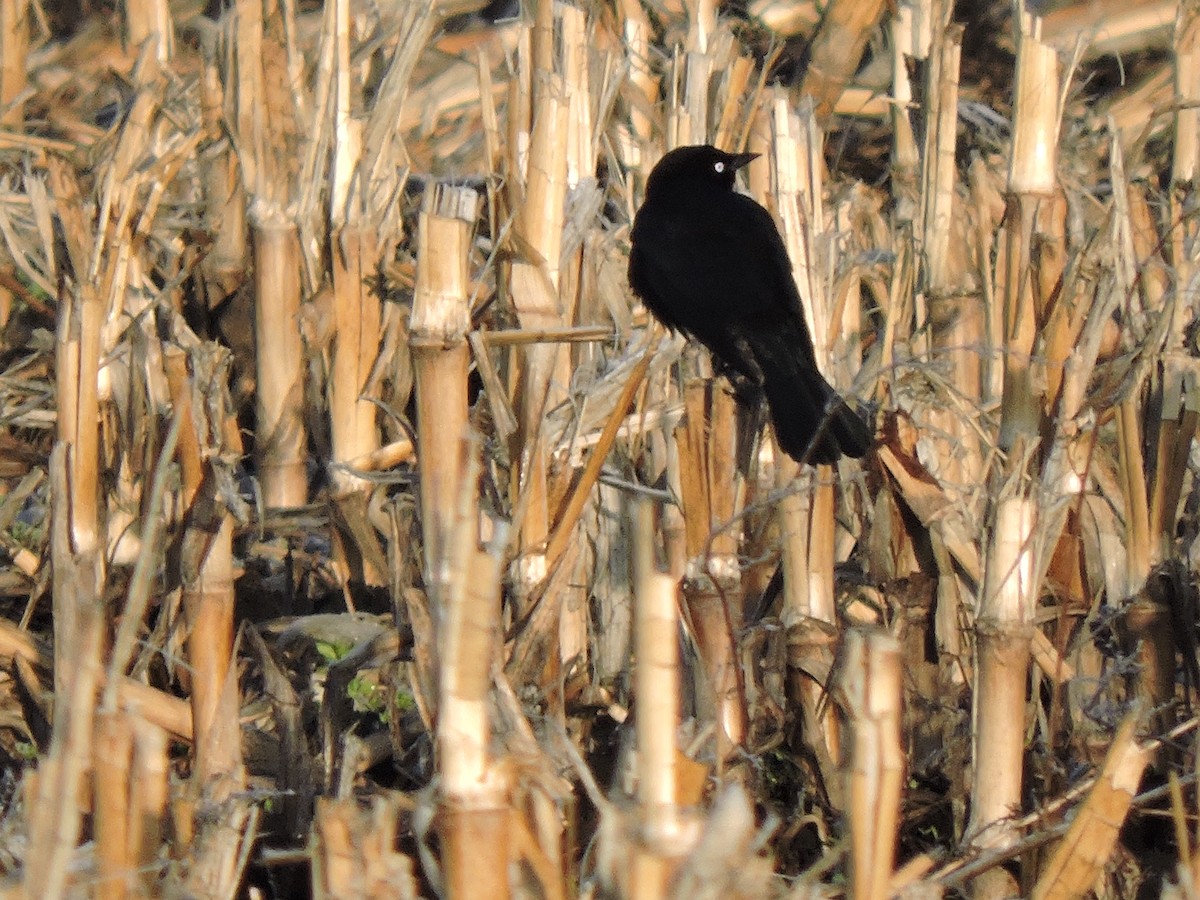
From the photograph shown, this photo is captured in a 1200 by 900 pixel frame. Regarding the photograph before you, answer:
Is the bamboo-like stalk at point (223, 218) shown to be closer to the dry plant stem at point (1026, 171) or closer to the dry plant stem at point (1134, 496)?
the dry plant stem at point (1026, 171)

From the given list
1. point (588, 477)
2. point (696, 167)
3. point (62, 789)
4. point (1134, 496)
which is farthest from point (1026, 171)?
point (62, 789)

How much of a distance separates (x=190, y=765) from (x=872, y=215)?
2628 mm

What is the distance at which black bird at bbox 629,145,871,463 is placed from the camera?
423 centimetres

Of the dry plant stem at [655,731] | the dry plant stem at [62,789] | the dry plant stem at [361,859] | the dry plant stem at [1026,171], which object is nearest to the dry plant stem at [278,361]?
the dry plant stem at [1026,171]

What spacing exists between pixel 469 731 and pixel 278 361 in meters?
2.48

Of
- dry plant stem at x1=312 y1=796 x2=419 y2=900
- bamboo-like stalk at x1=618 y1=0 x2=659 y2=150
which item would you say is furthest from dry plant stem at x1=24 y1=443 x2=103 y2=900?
bamboo-like stalk at x1=618 y1=0 x2=659 y2=150

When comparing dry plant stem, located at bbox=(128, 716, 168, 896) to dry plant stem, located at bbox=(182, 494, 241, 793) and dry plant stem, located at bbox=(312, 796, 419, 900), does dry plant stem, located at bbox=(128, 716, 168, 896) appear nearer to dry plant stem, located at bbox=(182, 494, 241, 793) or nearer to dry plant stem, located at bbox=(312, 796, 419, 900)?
dry plant stem, located at bbox=(312, 796, 419, 900)

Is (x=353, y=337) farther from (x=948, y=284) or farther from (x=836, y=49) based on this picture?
(x=836, y=49)

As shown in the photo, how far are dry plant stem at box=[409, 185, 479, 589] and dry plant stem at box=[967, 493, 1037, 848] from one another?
859 mm

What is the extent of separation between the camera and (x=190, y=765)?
3.13 m

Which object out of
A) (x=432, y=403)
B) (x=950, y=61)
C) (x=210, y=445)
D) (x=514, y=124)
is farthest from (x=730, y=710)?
(x=950, y=61)

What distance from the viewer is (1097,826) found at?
2.33m

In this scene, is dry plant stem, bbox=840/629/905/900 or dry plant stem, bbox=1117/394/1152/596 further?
dry plant stem, bbox=1117/394/1152/596

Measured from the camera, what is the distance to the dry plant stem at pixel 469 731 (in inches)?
67.8
